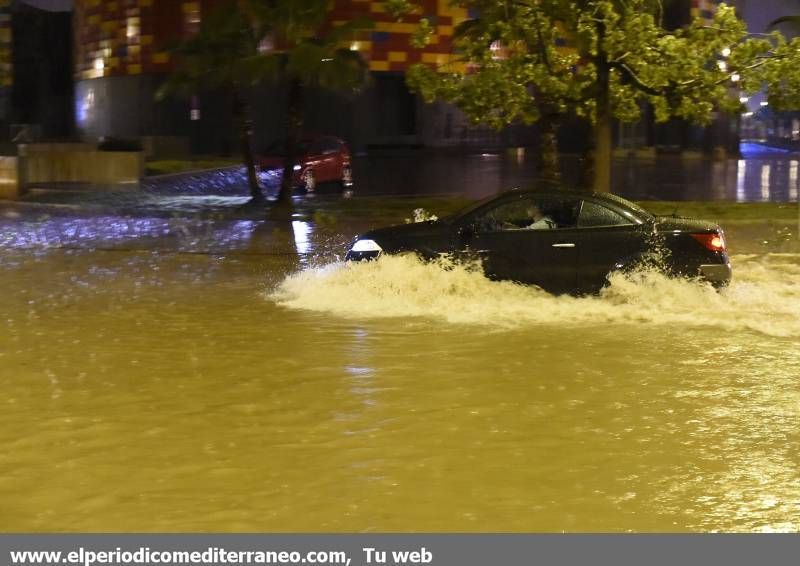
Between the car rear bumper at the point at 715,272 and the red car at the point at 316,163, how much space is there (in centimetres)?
1869

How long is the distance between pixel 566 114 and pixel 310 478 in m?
16.8

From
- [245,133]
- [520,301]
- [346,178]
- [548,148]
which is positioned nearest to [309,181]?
[346,178]

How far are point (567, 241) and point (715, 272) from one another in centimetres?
157

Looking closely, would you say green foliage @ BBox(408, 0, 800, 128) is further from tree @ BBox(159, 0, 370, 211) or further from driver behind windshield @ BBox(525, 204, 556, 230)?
driver behind windshield @ BBox(525, 204, 556, 230)

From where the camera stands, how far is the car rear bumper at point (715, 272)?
40.6 ft

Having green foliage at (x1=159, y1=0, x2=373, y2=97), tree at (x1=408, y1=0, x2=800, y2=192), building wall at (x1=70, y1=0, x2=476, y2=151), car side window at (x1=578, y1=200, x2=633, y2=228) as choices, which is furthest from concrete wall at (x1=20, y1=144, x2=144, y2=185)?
car side window at (x1=578, y1=200, x2=633, y2=228)

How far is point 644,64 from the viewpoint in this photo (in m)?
20.2

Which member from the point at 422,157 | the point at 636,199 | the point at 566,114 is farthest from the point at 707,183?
the point at 422,157

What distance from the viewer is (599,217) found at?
12.6 m

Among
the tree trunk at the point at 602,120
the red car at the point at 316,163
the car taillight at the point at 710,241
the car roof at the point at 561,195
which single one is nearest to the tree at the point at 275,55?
the tree trunk at the point at 602,120

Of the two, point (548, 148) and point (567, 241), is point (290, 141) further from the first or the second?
point (567, 241)

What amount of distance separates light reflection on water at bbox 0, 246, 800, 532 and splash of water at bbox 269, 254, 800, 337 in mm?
34

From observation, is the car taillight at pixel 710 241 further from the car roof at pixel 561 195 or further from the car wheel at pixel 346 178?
the car wheel at pixel 346 178

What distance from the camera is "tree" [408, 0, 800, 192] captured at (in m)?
19.9
